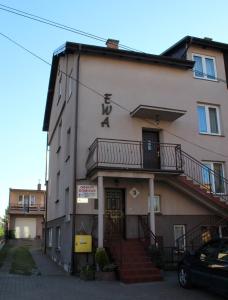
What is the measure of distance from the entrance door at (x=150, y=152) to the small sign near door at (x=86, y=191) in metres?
3.15

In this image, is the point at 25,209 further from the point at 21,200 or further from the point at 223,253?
the point at 223,253

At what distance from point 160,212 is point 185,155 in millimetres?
2865

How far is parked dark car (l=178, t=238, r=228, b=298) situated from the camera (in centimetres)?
880

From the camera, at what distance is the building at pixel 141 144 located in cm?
1447

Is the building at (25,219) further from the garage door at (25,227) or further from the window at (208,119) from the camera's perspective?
the window at (208,119)

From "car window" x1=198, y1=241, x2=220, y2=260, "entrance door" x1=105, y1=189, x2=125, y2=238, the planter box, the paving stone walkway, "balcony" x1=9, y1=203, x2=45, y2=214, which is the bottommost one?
the paving stone walkway

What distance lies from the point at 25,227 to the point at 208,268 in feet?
120

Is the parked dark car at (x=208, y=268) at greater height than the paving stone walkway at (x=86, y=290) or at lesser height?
greater

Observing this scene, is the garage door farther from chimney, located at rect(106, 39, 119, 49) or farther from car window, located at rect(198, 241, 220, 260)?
car window, located at rect(198, 241, 220, 260)

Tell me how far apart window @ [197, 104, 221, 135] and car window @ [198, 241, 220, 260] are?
8.43 meters

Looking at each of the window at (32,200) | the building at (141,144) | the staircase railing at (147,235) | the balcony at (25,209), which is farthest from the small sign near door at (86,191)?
the window at (32,200)

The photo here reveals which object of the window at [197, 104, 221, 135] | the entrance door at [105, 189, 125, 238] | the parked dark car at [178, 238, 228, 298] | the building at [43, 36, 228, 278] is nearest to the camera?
the parked dark car at [178, 238, 228, 298]

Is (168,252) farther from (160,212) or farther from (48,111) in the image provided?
(48,111)

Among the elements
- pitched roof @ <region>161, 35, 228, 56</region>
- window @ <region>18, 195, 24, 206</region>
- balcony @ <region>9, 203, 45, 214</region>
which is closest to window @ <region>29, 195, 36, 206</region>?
window @ <region>18, 195, 24, 206</region>
